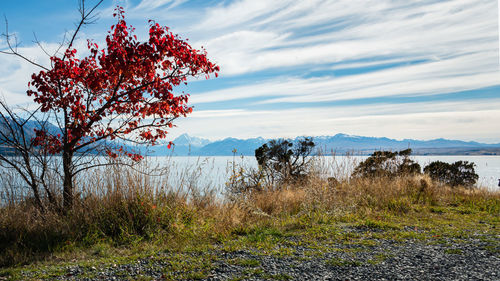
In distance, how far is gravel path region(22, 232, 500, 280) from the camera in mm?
4070

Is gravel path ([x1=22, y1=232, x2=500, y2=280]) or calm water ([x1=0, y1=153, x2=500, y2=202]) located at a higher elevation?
calm water ([x1=0, y1=153, x2=500, y2=202])

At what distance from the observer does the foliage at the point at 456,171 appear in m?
16.6

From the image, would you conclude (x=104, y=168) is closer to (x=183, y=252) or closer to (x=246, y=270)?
(x=183, y=252)

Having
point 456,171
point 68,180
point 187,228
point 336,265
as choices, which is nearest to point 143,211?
point 187,228

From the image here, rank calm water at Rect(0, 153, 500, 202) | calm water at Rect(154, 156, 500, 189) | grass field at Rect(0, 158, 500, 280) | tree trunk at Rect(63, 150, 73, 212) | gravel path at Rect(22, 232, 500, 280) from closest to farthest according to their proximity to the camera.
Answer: gravel path at Rect(22, 232, 500, 280) → grass field at Rect(0, 158, 500, 280) → tree trunk at Rect(63, 150, 73, 212) → calm water at Rect(0, 153, 500, 202) → calm water at Rect(154, 156, 500, 189)

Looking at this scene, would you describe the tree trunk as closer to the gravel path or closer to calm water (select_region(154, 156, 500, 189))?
calm water (select_region(154, 156, 500, 189))

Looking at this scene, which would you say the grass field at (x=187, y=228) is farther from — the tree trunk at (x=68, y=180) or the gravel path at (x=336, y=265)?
the tree trunk at (x=68, y=180)

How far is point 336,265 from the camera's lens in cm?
445

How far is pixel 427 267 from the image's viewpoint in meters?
4.43

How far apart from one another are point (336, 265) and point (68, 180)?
16.9 feet

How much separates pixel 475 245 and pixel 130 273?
17.6 ft

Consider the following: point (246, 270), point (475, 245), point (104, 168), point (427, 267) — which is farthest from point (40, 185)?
point (475, 245)

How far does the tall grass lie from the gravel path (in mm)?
1120

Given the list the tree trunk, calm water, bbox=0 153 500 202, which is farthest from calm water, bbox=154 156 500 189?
the tree trunk
